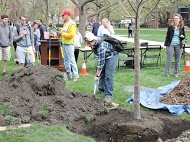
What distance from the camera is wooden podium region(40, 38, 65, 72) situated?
1366cm

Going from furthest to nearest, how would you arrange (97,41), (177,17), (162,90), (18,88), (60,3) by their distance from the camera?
1. (60,3)
2. (177,17)
3. (162,90)
4. (97,41)
5. (18,88)

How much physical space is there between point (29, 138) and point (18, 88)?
6.44ft

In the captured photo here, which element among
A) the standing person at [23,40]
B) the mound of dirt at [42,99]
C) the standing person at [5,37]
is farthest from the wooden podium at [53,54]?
the mound of dirt at [42,99]

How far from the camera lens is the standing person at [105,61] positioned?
26.9 ft

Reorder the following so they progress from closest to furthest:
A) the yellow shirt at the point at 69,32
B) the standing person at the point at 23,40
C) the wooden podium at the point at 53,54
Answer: the yellow shirt at the point at 69,32
the standing person at the point at 23,40
the wooden podium at the point at 53,54

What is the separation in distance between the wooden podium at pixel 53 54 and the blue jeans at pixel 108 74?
15.9 feet

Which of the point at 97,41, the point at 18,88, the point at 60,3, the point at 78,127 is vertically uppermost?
the point at 60,3

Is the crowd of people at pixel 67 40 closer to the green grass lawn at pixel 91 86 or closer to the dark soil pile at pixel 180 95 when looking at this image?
the green grass lawn at pixel 91 86

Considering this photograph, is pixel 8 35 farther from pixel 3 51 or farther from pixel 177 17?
pixel 177 17

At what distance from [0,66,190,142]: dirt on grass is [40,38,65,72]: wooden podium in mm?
5539

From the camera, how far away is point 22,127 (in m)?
6.33

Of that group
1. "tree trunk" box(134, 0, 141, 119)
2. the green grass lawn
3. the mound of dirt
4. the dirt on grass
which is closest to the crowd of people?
the green grass lawn

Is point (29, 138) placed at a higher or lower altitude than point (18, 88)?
lower

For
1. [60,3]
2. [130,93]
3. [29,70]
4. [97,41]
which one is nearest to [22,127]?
[29,70]
